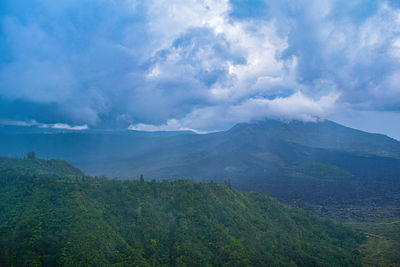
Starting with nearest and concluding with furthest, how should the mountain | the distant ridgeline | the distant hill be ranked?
1. the distant ridgeline
2. the distant hill
3. the mountain

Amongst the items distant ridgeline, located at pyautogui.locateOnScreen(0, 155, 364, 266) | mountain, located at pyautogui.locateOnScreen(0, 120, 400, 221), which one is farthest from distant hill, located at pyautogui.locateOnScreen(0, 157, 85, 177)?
mountain, located at pyautogui.locateOnScreen(0, 120, 400, 221)

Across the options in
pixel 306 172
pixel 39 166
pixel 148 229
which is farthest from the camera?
pixel 306 172

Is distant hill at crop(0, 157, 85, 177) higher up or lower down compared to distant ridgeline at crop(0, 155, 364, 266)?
higher up

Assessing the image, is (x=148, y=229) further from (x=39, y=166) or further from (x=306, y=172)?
(x=306, y=172)

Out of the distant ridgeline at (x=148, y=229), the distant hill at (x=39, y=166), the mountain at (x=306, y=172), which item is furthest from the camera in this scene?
the mountain at (x=306, y=172)

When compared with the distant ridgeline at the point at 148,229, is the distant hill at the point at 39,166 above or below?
above

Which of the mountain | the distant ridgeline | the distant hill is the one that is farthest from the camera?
the mountain

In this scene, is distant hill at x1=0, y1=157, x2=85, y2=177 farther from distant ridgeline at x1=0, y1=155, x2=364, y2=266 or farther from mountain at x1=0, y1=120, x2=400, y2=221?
mountain at x1=0, y1=120, x2=400, y2=221

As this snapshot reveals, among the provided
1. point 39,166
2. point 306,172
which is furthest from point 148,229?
point 306,172

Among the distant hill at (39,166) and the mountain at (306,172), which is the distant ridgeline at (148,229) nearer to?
the distant hill at (39,166)

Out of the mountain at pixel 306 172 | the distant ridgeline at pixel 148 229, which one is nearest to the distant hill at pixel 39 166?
the distant ridgeline at pixel 148 229
